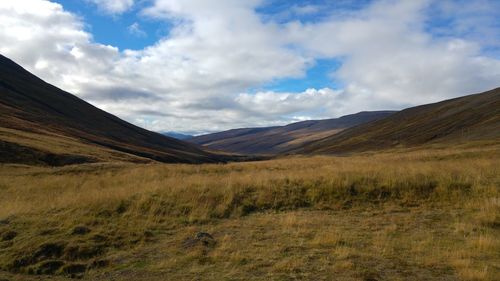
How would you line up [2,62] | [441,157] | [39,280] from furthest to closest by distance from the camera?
[2,62] < [441,157] < [39,280]

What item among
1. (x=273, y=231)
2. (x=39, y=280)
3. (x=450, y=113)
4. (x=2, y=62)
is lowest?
(x=39, y=280)

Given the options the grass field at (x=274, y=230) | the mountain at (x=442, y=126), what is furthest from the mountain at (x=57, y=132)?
the mountain at (x=442, y=126)

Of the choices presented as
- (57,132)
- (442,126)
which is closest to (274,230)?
(57,132)

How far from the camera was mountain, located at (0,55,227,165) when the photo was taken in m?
43.1

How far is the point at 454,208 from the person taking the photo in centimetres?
1194

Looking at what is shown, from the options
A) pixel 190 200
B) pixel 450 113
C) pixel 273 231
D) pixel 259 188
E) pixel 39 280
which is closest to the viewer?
pixel 39 280

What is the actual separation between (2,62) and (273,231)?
164m

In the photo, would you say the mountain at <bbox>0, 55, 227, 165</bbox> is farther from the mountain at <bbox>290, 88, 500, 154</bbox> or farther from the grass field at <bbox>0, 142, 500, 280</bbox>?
the mountain at <bbox>290, 88, 500, 154</bbox>

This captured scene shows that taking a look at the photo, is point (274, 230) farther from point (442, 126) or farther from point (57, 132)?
point (442, 126)

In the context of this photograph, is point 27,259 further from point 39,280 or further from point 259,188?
point 259,188

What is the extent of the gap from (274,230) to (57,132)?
77.2 m

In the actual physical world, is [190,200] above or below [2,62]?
below

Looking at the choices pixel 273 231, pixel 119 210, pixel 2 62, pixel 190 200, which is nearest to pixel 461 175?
pixel 273 231

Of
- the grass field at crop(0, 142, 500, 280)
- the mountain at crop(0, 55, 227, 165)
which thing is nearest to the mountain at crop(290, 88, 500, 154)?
the mountain at crop(0, 55, 227, 165)
